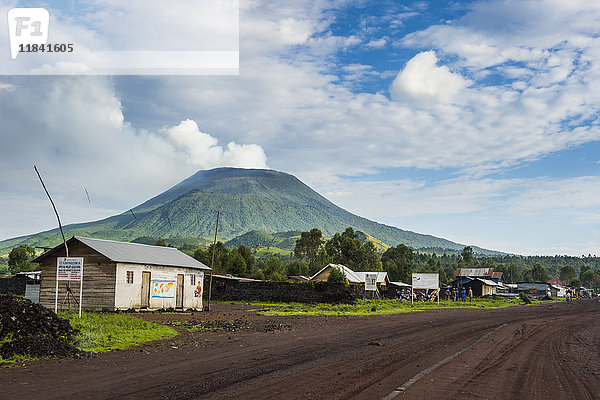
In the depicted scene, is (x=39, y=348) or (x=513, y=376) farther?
(x=39, y=348)

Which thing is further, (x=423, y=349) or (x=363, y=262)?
(x=363, y=262)

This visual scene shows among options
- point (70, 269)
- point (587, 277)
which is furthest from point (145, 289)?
point (587, 277)

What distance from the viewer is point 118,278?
31.3 meters

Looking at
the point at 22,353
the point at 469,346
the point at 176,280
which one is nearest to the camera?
the point at 22,353

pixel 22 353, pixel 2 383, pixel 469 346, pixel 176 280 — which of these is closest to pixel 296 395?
pixel 2 383

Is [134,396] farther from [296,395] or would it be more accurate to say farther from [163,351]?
[163,351]

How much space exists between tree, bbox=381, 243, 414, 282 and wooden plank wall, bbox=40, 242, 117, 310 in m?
85.4

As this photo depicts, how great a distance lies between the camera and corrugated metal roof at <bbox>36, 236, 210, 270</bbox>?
32.1m

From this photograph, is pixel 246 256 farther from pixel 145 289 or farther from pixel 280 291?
pixel 145 289

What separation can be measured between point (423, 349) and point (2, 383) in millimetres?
11451

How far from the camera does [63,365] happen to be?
11914 millimetres

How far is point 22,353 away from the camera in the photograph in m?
12.8

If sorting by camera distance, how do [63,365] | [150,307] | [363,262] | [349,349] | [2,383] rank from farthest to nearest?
[363,262]
[150,307]
[349,349]
[63,365]
[2,383]

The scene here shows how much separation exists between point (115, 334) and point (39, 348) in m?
4.63
